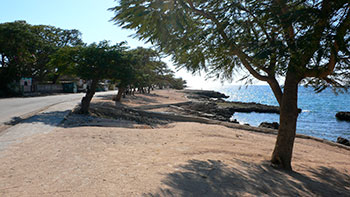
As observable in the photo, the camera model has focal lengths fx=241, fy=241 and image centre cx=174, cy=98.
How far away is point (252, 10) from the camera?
584cm

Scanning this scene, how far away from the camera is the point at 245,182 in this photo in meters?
4.88

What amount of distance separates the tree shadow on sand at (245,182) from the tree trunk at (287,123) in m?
0.39

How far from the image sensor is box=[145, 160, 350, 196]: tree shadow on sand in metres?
4.35

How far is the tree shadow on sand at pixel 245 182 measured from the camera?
4.35 metres

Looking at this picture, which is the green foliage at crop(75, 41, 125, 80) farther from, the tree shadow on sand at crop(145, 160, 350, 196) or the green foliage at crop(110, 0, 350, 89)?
the tree shadow on sand at crop(145, 160, 350, 196)

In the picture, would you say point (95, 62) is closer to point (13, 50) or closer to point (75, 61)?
point (75, 61)

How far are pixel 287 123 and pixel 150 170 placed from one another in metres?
3.91

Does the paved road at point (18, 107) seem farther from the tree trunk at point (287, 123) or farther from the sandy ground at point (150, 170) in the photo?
the tree trunk at point (287, 123)

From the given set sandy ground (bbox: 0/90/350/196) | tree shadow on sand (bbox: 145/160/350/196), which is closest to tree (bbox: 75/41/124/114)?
sandy ground (bbox: 0/90/350/196)

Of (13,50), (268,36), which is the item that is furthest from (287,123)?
(13,50)

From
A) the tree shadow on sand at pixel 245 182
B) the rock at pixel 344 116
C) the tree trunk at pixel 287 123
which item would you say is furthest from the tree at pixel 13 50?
the rock at pixel 344 116

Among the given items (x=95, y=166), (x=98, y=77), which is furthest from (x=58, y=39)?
(x=95, y=166)

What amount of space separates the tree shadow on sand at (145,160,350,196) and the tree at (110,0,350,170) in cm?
94

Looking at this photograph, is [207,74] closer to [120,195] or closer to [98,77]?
[120,195]
